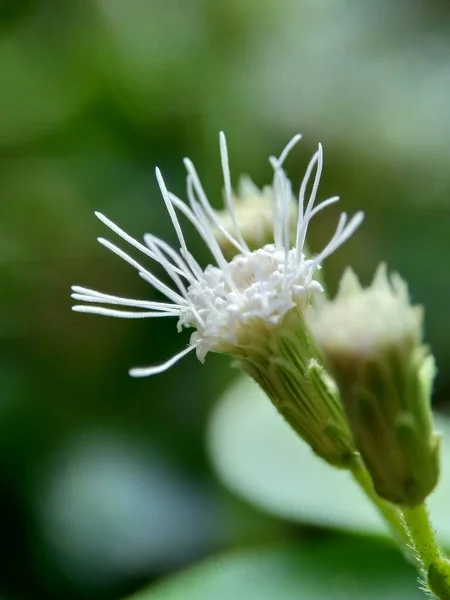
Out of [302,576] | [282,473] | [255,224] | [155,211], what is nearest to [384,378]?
[255,224]

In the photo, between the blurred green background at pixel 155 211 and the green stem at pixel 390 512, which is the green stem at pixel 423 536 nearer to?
the green stem at pixel 390 512

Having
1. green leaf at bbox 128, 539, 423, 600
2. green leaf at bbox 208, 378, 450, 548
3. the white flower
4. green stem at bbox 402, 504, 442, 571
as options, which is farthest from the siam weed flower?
green leaf at bbox 128, 539, 423, 600

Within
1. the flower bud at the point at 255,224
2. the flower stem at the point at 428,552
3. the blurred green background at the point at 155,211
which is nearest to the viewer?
the flower stem at the point at 428,552

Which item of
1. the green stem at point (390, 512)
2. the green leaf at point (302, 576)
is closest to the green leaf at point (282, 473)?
the green leaf at point (302, 576)

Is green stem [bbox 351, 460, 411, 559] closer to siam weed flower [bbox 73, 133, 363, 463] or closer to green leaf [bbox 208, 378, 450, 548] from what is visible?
siam weed flower [bbox 73, 133, 363, 463]

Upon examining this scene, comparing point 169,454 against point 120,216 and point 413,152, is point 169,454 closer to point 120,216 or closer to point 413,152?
point 120,216

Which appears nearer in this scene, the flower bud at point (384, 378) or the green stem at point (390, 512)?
the flower bud at point (384, 378)
